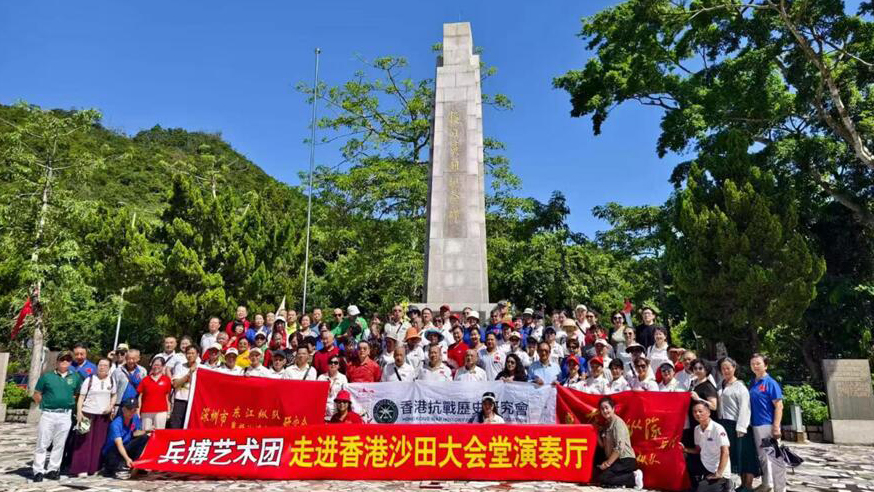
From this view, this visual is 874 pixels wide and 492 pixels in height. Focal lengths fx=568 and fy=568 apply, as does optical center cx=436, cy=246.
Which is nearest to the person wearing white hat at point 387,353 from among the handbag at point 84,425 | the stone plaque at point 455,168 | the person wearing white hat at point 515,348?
the person wearing white hat at point 515,348

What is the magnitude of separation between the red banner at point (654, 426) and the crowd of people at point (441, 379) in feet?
0.48

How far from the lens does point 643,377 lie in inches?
253

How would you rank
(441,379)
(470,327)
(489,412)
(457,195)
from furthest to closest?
(457,195), (470,327), (441,379), (489,412)

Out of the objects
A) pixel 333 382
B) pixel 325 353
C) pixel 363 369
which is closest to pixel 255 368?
pixel 325 353

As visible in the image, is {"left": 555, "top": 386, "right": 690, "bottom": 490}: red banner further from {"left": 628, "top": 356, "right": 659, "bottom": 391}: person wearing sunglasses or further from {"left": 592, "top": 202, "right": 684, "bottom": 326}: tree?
{"left": 592, "top": 202, "right": 684, "bottom": 326}: tree

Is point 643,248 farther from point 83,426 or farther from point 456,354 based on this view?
point 83,426

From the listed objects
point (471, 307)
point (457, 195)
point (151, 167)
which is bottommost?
point (471, 307)

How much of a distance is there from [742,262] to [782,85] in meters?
6.42

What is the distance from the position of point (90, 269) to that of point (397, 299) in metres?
9.00

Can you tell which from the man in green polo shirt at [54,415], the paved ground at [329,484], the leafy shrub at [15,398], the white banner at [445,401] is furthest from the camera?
the leafy shrub at [15,398]

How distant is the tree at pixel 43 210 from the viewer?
670 inches

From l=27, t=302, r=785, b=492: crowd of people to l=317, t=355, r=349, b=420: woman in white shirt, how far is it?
1cm

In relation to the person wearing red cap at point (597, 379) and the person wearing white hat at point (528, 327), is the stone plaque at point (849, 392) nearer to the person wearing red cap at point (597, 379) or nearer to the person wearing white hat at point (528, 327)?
the person wearing white hat at point (528, 327)

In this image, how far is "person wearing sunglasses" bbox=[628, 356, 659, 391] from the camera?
636cm
